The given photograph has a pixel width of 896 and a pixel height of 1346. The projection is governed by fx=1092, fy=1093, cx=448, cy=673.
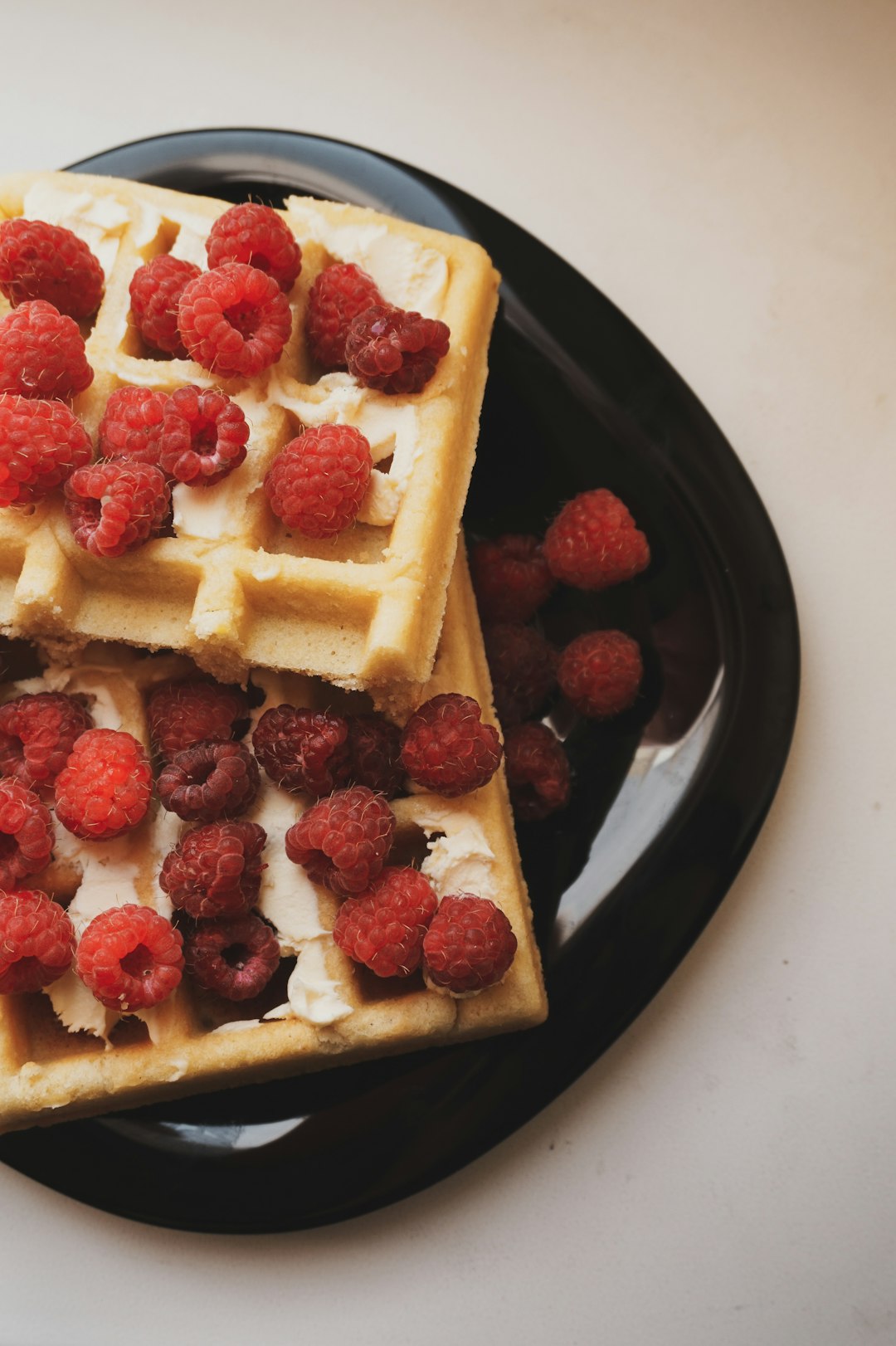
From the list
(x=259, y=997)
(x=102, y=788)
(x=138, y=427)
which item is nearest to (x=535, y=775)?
(x=259, y=997)

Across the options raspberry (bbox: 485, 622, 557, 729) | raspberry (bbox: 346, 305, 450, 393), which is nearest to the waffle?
raspberry (bbox: 346, 305, 450, 393)

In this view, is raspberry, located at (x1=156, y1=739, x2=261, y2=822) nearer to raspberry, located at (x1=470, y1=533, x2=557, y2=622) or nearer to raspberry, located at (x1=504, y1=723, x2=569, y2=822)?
raspberry, located at (x1=504, y1=723, x2=569, y2=822)

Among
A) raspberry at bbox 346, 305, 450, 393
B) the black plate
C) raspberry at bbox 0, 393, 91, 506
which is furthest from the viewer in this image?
the black plate

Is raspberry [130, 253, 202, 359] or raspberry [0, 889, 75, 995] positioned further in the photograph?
raspberry [130, 253, 202, 359]

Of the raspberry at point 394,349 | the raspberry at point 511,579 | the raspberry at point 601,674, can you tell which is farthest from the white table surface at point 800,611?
the raspberry at point 394,349

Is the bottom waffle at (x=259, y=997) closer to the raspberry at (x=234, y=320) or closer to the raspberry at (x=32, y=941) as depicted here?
the raspberry at (x=32, y=941)

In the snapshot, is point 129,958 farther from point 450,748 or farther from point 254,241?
point 254,241
